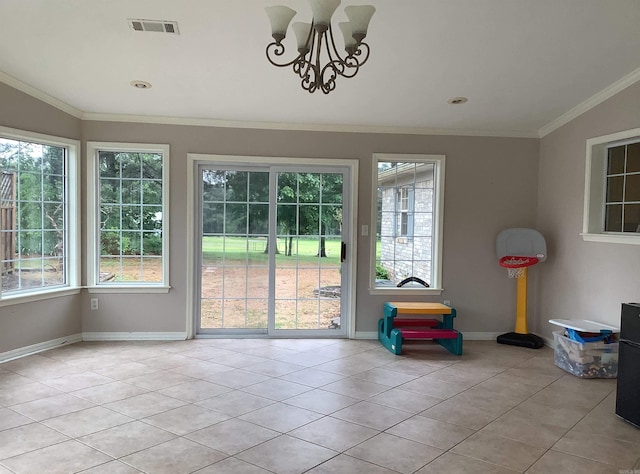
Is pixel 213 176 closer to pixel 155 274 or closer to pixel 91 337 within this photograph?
pixel 155 274

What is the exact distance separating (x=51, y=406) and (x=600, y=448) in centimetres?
363

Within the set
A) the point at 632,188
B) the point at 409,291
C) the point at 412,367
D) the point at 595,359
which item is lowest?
the point at 412,367

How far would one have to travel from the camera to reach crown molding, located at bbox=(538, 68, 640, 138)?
416cm

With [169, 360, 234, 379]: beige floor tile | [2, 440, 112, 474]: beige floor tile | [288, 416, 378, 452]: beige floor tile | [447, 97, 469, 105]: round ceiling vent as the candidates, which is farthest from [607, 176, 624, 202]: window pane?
[2, 440, 112, 474]: beige floor tile

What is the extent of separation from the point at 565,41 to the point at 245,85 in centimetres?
265

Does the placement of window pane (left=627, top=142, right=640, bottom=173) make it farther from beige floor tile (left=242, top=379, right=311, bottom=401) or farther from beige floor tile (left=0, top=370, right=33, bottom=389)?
beige floor tile (left=0, top=370, right=33, bottom=389)

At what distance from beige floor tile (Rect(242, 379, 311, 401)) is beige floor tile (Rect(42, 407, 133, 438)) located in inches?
38.5

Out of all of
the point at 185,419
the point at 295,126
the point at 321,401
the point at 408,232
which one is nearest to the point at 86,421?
the point at 185,419

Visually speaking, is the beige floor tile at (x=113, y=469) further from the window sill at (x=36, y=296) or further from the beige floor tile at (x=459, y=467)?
the window sill at (x=36, y=296)

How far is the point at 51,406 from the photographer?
3.37 meters

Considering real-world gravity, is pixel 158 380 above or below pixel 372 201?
below

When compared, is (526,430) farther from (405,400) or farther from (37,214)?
(37,214)

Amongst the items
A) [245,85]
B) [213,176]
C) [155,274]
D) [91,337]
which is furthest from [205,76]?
[91,337]

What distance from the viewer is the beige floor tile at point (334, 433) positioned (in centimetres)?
292
